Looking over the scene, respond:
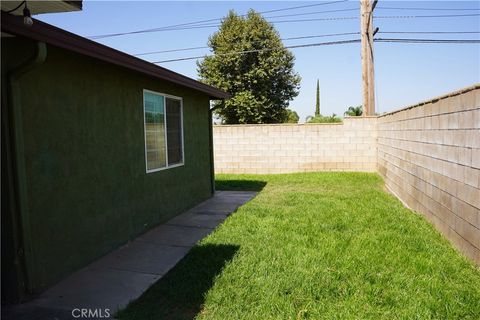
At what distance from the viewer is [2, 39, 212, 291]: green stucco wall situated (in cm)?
361

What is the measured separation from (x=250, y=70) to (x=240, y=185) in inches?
435

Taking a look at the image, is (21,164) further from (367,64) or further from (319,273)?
(367,64)

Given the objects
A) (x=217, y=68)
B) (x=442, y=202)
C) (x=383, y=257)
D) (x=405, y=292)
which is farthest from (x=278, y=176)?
(x=217, y=68)

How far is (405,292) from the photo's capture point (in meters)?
3.45

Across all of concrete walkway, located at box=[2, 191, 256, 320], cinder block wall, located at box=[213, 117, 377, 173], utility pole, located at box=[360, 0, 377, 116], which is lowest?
concrete walkway, located at box=[2, 191, 256, 320]

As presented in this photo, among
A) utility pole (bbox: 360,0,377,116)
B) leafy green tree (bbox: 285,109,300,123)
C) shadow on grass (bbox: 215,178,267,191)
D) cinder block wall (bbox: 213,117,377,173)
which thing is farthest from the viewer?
leafy green tree (bbox: 285,109,300,123)

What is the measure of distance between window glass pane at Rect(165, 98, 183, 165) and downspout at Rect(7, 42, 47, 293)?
3.45 metres

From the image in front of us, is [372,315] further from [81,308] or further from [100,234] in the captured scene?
[100,234]

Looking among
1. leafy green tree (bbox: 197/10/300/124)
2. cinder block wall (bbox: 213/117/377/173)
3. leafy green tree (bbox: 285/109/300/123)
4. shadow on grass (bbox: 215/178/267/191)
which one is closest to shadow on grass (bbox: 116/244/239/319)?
shadow on grass (bbox: 215/178/267/191)

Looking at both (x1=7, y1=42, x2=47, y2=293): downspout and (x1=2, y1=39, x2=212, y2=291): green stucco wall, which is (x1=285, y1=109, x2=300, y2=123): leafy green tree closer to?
(x1=2, y1=39, x2=212, y2=291): green stucco wall

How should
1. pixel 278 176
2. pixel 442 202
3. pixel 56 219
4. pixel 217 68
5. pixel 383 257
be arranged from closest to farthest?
pixel 56 219
pixel 383 257
pixel 442 202
pixel 278 176
pixel 217 68

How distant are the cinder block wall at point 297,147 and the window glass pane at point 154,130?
6850mm

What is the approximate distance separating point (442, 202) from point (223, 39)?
17756 mm

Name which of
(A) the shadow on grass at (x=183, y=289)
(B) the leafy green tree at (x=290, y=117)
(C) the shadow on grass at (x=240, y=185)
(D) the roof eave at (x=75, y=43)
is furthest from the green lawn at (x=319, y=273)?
(B) the leafy green tree at (x=290, y=117)
